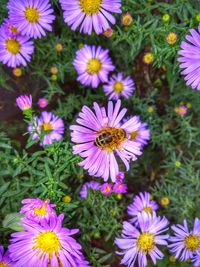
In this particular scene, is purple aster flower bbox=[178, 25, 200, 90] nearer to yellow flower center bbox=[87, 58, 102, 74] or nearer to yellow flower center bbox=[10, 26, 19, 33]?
yellow flower center bbox=[87, 58, 102, 74]

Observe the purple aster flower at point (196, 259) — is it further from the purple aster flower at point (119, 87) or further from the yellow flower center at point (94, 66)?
the yellow flower center at point (94, 66)

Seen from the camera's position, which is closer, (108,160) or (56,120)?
(108,160)

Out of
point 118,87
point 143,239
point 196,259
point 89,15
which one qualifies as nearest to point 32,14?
point 89,15

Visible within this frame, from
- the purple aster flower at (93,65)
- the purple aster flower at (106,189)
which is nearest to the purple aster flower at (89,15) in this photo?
the purple aster flower at (93,65)

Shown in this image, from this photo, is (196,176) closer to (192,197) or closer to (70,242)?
(192,197)

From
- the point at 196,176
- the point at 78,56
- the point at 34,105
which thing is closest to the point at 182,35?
the point at 78,56

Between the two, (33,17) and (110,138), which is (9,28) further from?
(110,138)
